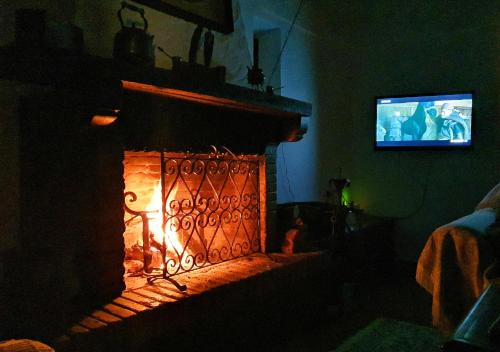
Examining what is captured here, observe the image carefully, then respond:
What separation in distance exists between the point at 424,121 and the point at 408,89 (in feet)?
1.37

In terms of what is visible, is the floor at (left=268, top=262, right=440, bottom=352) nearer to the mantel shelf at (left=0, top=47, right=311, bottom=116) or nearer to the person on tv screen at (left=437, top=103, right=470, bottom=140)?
the person on tv screen at (left=437, top=103, right=470, bottom=140)

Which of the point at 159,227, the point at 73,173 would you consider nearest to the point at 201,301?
the point at 159,227

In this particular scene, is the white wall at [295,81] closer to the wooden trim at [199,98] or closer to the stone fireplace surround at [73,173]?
the wooden trim at [199,98]

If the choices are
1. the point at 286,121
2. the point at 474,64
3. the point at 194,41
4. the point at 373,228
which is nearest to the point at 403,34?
the point at 474,64

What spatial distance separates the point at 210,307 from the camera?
6.26 feet

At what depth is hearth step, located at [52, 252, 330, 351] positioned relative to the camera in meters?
1.51

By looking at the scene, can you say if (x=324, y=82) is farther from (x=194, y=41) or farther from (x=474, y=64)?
(x=194, y=41)

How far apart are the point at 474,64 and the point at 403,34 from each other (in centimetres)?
69

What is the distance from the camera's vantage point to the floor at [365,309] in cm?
237

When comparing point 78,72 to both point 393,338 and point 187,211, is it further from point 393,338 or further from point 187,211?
point 393,338

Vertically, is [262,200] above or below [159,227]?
above

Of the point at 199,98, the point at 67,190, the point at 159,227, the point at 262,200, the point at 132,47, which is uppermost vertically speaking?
the point at 132,47

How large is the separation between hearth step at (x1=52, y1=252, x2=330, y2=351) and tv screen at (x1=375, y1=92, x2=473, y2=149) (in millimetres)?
1888

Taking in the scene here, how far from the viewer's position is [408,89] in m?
4.17
